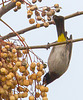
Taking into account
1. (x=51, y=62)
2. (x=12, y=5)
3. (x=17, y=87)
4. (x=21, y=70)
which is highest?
A: (x=12, y=5)

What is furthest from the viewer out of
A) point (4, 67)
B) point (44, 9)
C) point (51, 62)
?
point (51, 62)

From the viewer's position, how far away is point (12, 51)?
1.57 m

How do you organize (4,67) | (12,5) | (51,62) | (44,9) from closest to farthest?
(4,67) < (44,9) < (12,5) < (51,62)

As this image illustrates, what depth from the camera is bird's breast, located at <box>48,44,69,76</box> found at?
2305 mm

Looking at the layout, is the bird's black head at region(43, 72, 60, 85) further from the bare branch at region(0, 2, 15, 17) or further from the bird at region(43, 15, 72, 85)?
the bare branch at region(0, 2, 15, 17)

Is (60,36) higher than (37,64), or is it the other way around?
(37,64)

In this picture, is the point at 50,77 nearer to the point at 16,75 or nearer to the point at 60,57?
the point at 60,57

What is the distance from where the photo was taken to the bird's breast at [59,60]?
2.30 metres

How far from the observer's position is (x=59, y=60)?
2.31 metres

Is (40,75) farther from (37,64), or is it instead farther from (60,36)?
(60,36)

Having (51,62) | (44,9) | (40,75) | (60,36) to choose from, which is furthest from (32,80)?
(60,36)

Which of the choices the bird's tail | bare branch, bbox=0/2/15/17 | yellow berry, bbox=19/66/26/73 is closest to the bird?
the bird's tail

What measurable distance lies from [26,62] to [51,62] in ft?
2.40

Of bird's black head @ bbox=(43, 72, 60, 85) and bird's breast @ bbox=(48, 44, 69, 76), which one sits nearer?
bird's breast @ bbox=(48, 44, 69, 76)
